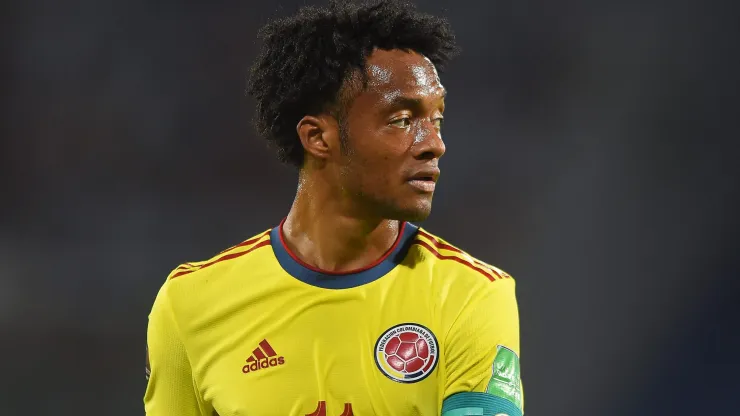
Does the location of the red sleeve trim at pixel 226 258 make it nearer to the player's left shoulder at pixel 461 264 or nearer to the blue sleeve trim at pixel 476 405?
the player's left shoulder at pixel 461 264

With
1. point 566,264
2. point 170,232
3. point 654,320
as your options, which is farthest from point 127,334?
point 654,320

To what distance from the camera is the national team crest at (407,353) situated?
214 cm

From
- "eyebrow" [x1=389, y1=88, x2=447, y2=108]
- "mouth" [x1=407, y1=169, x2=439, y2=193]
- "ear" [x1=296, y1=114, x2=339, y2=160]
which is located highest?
"eyebrow" [x1=389, y1=88, x2=447, y2=108]

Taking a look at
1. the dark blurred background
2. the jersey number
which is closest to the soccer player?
the jersey number

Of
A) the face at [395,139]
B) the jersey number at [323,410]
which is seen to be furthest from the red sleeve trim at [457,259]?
the jersey number at [323,410]

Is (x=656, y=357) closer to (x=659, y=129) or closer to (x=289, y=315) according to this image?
(x=659, y=129)

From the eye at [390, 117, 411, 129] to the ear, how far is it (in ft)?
0.49

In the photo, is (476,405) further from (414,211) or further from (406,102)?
(406,102)

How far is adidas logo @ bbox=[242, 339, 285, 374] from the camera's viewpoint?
2.22 meters

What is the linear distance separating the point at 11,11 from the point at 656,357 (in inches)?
131

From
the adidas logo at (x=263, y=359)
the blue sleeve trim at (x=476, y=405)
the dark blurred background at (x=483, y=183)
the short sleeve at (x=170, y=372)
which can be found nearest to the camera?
the blue sleeve trim at (x=476, y=405)

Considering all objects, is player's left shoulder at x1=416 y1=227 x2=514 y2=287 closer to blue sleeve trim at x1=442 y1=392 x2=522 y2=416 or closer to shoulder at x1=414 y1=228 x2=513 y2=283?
shoulder at x1=414 y1=228 x2=513 y2=283

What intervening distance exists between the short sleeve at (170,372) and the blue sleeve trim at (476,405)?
2.16 ft

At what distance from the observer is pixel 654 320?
404 centimetres
